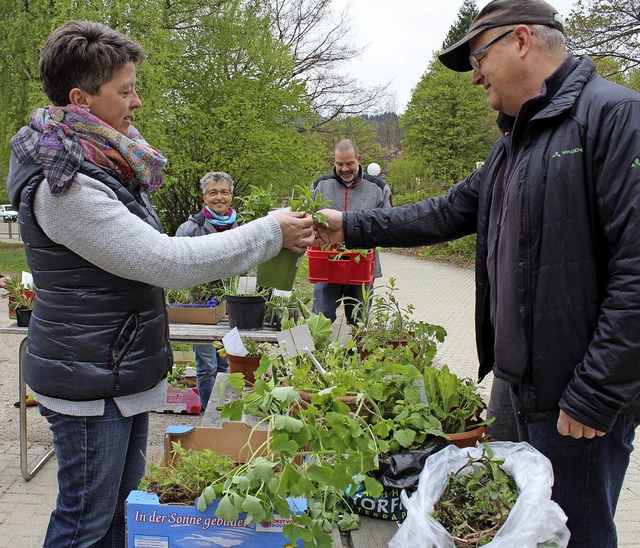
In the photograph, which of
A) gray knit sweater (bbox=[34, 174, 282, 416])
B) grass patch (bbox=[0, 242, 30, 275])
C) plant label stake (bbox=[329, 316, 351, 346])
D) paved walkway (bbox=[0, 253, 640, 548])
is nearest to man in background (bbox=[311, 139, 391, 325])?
paved walkway (bbox=[0, 253, 640, 548])

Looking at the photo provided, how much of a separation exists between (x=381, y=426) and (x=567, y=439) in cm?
57

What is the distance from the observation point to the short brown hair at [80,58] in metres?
1.73

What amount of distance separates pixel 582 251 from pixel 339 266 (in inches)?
86.3

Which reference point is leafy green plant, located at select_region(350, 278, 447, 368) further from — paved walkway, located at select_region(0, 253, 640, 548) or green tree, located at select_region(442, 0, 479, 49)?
green tree, located at select_region(442, 0, 479, 49)

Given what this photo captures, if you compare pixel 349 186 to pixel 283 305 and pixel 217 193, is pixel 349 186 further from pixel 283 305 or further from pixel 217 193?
pixel 283 305

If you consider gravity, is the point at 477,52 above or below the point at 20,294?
above

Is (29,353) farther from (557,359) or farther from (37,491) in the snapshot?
(37,491)

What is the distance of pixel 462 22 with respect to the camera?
3512cm

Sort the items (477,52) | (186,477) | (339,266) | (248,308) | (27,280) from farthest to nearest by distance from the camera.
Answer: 1. (27,280)
2. (339,266)
3. (248,308)
4. (477,52)
5. (186,477)

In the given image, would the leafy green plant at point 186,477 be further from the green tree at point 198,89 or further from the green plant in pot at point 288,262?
the green tree at point 198,89

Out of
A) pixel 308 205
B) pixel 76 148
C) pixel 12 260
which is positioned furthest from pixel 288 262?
pixel 12 260

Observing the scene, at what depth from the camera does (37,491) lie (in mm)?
3445

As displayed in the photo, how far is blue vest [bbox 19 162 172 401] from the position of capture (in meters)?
1.71

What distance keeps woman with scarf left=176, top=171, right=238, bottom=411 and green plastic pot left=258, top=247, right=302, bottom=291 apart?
2.03 meters
